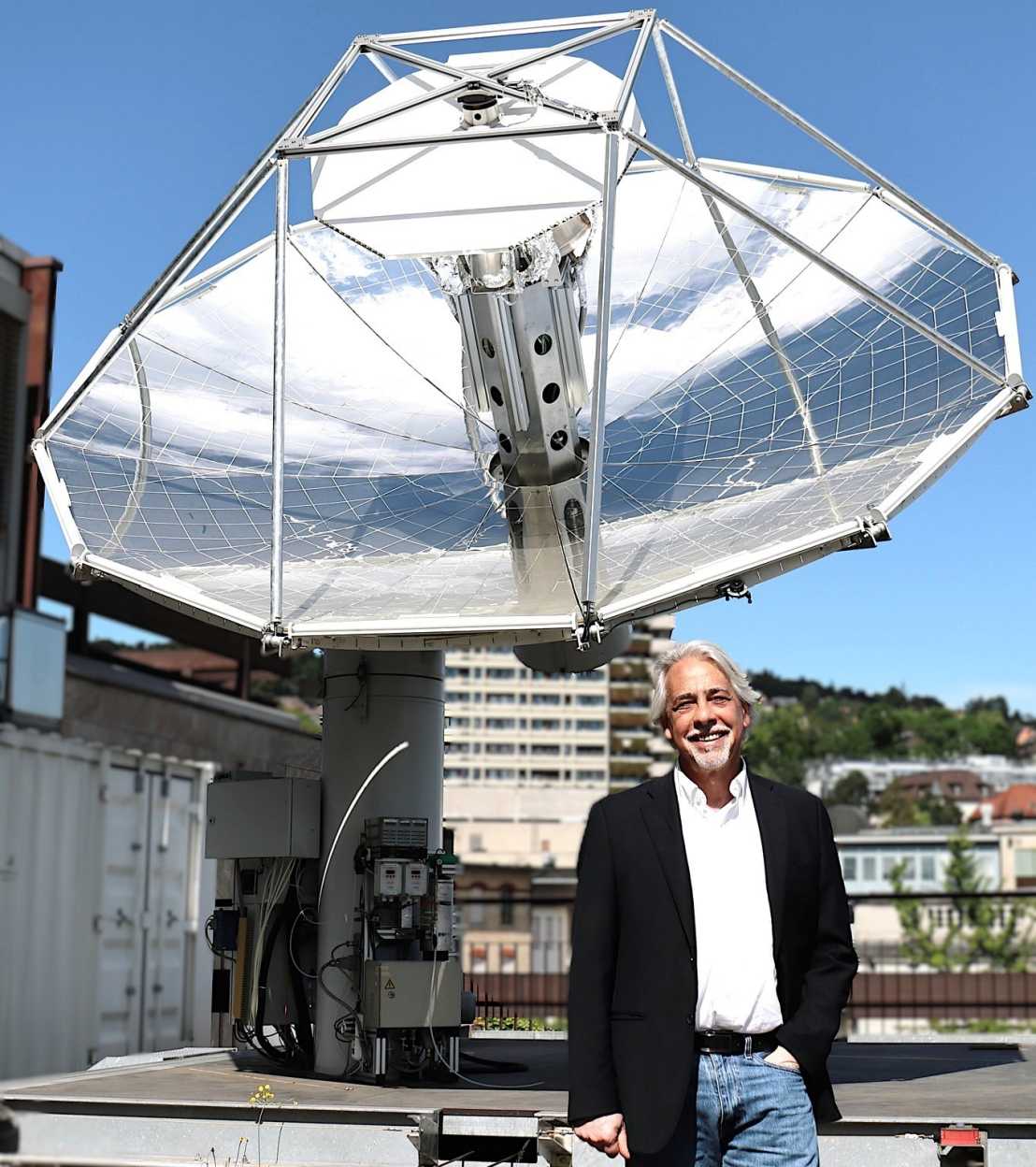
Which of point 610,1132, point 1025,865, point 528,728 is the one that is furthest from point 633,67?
point 528,728

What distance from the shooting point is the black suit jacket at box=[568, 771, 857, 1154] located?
471cm

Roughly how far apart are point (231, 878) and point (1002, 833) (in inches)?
4406

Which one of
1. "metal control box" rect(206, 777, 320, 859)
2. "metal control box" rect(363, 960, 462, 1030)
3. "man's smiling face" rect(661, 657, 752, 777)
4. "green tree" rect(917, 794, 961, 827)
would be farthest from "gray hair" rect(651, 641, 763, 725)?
"green tree" rect(917, 794, 961, 827)

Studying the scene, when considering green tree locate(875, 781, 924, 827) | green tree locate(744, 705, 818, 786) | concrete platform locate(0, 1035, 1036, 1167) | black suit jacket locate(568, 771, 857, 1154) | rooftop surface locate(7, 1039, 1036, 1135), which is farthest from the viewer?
green tree locate(744, 705, 818, 786)

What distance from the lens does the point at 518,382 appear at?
13.5 metres

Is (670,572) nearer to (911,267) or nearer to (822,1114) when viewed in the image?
(911,267)

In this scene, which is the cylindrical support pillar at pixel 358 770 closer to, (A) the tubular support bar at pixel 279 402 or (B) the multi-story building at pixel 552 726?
(A) the tubular support bar at pixel 279 402

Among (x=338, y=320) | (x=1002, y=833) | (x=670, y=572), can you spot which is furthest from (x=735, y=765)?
(x=1002, y=833)

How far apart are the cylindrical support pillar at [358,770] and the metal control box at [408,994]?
0.42m

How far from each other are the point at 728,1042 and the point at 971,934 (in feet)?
291

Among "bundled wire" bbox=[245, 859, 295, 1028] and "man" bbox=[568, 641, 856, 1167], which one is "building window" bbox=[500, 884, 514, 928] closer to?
"bundled wire" bbox=[245, 859, 295, 1028]

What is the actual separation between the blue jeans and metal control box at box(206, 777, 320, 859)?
29.3 feet

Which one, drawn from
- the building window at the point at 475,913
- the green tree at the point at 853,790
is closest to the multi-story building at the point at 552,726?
the building window at the point at 475,913

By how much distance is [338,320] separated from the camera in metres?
15.9
